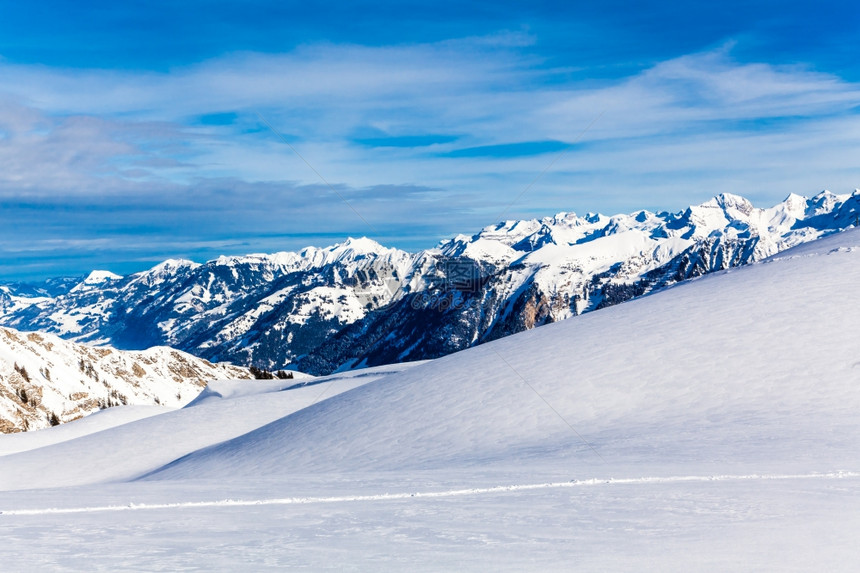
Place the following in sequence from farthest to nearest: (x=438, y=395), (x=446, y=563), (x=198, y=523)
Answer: (x=438, y=395) → (x=198, y=523) → (x=446, y=563)

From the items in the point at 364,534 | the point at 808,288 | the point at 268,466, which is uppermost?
the point at 808,288

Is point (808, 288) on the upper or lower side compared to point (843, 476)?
upper

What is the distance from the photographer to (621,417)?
26.8 metres

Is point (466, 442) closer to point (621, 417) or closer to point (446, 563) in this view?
point (621, 417)

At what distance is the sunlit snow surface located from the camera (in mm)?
10359

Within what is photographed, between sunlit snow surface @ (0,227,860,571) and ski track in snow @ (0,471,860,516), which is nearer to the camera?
sunlit snow surface @ (0,227,860,571)

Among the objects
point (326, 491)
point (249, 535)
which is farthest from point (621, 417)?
point (249, 535)

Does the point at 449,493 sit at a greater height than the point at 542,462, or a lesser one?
greater

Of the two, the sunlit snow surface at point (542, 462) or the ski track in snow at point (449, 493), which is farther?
the ski track in snow at point (449, 493)

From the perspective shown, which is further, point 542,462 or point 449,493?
point 542,462

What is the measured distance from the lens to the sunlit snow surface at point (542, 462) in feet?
A: 34.0

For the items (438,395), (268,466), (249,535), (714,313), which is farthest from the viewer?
(714,313)

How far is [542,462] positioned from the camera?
21859 millimetres

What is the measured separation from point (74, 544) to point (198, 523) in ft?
8.15
